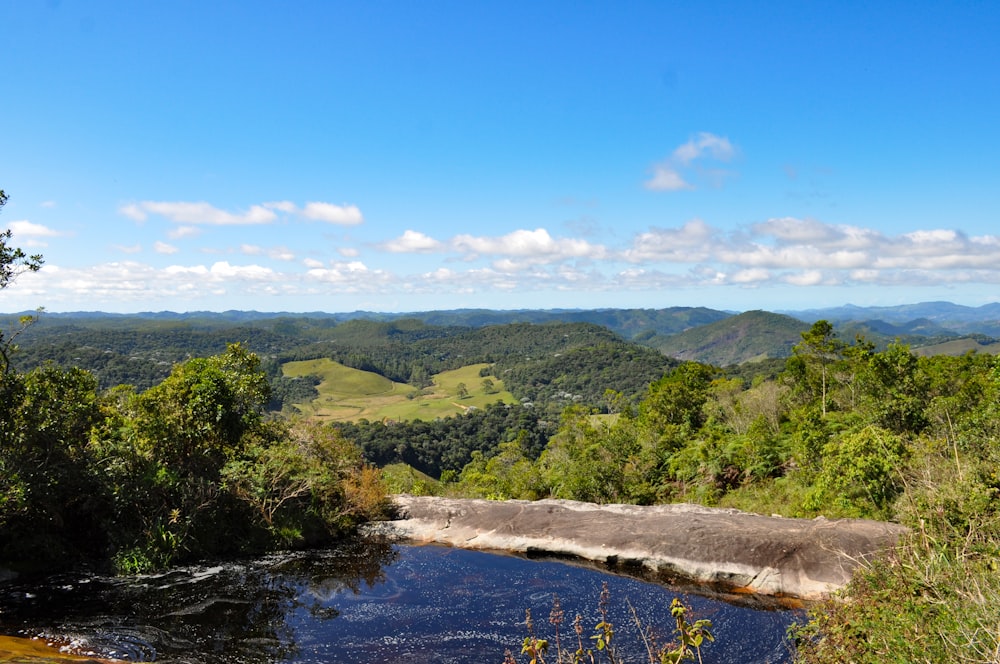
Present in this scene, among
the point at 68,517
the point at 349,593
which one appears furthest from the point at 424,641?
the point at 68,517

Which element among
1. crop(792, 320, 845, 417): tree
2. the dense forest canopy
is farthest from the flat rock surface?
crop(792, 320, 845, 417): tree

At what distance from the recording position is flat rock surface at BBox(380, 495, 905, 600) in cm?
1501

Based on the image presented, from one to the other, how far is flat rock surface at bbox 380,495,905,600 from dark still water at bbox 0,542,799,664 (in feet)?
4.20

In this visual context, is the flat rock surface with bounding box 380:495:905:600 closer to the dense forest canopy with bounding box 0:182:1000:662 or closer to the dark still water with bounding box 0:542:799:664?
the dark still water with bounding box 0:542:799:664

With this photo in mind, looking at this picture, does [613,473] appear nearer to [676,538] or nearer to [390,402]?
[676,538]

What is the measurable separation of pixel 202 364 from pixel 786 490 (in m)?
22.3

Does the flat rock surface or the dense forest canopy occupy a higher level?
the dense forest canopy

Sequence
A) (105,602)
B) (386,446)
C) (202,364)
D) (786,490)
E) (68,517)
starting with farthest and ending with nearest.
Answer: (386,446), (786,490), (202,364), (68,517), (105,602)

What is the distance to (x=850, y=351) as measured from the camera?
2995cm

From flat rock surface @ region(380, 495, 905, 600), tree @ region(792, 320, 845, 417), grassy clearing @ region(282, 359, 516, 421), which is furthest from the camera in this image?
grassy clearing @ region(282, 359, 516, 421)

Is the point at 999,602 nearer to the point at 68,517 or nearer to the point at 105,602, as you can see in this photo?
the point at 105,602

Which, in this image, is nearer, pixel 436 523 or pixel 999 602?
pixel 999 602

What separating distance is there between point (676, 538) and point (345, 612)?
9.68 metres

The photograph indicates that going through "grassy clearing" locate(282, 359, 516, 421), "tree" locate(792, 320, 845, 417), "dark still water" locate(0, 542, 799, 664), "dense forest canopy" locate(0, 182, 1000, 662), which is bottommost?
"grassy clearing" locate(282, 359, 516, 421)
